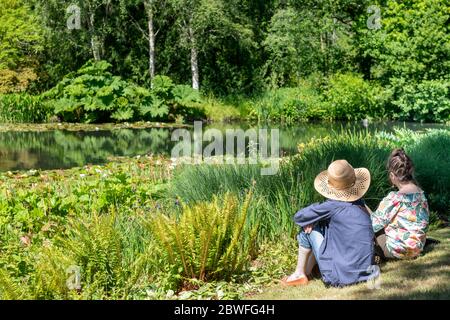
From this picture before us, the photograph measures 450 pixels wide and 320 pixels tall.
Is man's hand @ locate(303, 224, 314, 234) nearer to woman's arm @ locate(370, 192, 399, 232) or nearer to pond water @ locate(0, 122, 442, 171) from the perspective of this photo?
woman's arm @ locate(370, 192, 399, 232)

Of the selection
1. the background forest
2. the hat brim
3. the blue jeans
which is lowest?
the blue jeans

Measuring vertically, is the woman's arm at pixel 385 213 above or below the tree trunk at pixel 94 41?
below

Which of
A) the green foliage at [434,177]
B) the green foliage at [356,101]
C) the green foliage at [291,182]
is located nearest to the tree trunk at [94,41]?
the green foliage at [356,101]

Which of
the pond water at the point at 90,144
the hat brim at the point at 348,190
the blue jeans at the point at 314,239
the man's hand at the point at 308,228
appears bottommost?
the pond water at the point at 90,144

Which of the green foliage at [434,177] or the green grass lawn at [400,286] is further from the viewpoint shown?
the green foliage at [434,177]

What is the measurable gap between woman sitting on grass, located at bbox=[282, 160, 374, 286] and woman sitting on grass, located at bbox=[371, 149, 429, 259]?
1.16 ft

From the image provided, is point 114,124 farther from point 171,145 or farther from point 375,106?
point 375,106

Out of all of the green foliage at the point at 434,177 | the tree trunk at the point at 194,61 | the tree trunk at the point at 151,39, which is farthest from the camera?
the tree trunk at the point at 151,39

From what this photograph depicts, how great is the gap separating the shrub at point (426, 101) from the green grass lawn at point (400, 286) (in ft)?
56.3

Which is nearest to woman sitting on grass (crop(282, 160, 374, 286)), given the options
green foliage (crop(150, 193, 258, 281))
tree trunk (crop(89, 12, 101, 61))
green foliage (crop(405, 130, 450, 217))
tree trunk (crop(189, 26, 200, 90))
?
green foliage (crop(150, 193, 258, 281))

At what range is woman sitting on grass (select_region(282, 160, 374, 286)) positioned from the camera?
4824 millimetres

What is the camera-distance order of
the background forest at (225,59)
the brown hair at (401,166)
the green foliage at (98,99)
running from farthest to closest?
the background forest at (225,59) < the green foliage at (98,99) < the brown hair at (401,166)

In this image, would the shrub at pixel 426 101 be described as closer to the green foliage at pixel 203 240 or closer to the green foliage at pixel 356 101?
the green foliage at pixel 356 101

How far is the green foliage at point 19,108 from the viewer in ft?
70.4
